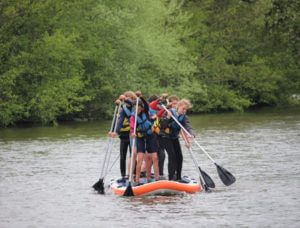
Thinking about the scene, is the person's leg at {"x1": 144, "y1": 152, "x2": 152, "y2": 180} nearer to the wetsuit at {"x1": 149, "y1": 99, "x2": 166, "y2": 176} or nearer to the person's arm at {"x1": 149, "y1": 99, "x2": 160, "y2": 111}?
the wetsuit at {"x1": 149, "y1": 99, "x2": 166, "y2": 176}

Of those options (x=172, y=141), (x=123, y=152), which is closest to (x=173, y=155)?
(x=172, y=141)

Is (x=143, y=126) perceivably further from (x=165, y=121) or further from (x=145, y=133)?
(x=165, y=121)

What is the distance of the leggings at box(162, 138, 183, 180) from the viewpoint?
60.5 ft

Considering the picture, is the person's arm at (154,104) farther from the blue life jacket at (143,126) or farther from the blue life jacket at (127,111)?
the blue life jacket at (143,126)

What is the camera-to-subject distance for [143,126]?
17984 millimetres

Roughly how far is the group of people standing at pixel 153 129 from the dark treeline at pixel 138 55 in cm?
1054

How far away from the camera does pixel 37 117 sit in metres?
42.8

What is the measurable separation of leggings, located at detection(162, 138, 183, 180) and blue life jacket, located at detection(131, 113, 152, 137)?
0.67 meters

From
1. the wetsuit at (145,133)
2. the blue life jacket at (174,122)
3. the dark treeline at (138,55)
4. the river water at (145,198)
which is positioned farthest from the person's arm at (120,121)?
the dark treeline at (138,55)

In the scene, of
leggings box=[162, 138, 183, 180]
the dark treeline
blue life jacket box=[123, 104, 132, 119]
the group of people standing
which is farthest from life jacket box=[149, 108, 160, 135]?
the dark treeline

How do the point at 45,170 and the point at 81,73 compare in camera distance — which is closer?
the point at 45,170

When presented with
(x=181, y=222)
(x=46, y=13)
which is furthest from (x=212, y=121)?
(x=181, y=222)

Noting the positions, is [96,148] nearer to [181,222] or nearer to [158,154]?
[158,154]

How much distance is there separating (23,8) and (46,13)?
8.52 feet
